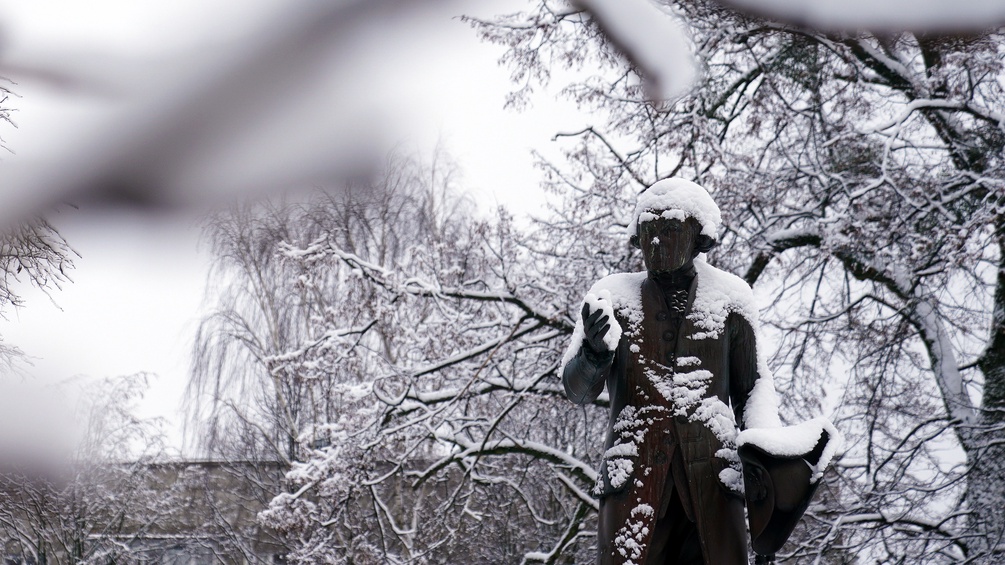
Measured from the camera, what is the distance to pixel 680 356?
10.9ft

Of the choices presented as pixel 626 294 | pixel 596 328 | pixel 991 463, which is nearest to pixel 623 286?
pixel 626 294

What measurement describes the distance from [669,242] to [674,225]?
0.20ft

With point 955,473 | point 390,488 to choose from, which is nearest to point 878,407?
point 955,473

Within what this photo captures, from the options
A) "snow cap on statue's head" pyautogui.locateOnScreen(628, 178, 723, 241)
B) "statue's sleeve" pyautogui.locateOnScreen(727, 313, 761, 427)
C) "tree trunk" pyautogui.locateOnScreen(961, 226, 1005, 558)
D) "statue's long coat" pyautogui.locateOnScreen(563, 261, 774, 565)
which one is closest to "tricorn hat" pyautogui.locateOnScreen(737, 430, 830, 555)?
"statue's long coat" pyautogui.locateOnScreen(563, 261, 774, 565)

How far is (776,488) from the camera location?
2873mm

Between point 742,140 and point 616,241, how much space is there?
153 centimetres

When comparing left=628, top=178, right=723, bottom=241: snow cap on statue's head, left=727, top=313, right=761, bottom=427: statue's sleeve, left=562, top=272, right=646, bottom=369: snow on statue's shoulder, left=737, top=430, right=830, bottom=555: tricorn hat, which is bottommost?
left=737, top=430, right=830, bottom=555: tricorn hat

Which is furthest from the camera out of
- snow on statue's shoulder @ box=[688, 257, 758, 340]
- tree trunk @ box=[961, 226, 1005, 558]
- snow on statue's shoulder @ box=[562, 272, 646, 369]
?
tree trunk @ box=[961, 226, 1005, 558]

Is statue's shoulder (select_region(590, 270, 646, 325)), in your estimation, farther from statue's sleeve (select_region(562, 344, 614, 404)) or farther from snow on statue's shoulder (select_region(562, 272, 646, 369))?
statue's sleeve (select_region(562, 344, 614, 404))

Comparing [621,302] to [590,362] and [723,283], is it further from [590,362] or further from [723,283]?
[590,362]

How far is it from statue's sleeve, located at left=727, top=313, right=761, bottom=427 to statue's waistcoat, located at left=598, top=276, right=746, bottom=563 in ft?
0.12

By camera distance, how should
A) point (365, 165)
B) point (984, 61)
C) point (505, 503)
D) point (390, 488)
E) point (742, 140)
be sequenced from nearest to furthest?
point (365, 165) < point (984, 61) < point (742, 140) < point (505, 503) < point (390, 488)

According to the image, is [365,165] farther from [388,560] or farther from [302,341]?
[388,560]

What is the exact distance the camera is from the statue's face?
334 cm
